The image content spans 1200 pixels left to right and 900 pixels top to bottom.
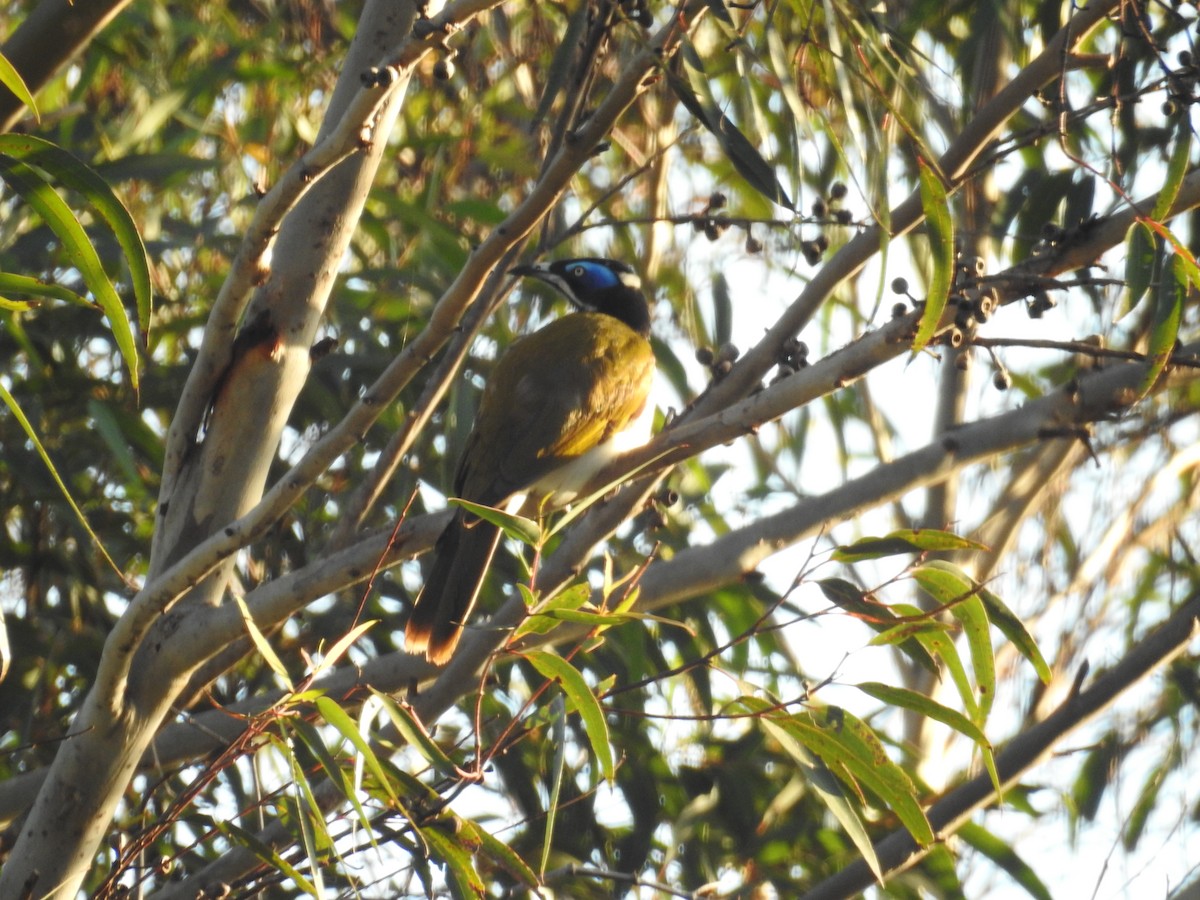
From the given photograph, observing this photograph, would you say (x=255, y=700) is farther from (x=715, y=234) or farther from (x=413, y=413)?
(x=715, y=234)

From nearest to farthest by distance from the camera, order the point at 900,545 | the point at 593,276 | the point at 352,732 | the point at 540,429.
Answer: the point at 352,732 → the point at 900,545 → the point at 540,429 → the point at 593,276

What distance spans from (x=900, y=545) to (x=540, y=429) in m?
1.50

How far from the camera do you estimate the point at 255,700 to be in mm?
3039

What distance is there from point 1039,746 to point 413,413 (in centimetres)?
143

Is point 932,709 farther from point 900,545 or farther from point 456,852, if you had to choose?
point 456,852

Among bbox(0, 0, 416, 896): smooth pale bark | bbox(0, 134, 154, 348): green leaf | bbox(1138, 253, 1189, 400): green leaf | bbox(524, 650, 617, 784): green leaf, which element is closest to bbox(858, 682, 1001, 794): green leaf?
bbox(524, 650, 617, 784): green leaf

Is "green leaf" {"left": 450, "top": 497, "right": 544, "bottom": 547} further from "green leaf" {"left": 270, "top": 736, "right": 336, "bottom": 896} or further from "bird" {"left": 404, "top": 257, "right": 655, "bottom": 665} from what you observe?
"bird" {"left": 404, "top": 257, "right": 655, "bottom": 665}

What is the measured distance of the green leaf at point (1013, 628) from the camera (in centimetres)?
263

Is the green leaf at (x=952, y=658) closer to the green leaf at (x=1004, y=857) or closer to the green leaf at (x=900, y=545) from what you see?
the green leaf at (x=900, y=545)

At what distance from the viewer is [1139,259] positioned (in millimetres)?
2381

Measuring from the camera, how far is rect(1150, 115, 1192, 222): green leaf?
238cm

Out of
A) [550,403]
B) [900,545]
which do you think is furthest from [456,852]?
[550,403]

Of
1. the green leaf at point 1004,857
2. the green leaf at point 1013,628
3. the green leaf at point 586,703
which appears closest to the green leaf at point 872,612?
the green leaf at point 1013,628

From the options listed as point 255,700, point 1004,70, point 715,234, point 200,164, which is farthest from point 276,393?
point 1004,70
